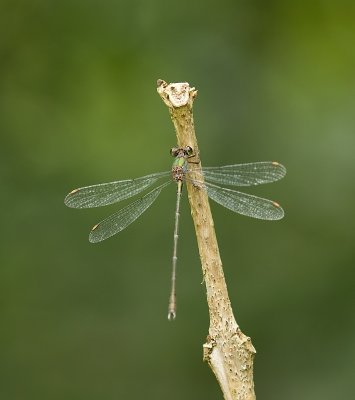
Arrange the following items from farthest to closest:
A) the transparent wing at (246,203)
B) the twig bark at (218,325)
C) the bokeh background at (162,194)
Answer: the bokeh background at (162,194) → the transparent wing at (246,203) → the twig bark at (218,325)

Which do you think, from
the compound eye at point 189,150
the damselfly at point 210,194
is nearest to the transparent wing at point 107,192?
the damselfly at point 210,194

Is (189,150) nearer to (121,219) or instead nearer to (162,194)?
(121,219)

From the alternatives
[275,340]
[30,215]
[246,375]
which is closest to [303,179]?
[275,340]

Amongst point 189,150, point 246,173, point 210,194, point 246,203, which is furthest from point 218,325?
point 246,173

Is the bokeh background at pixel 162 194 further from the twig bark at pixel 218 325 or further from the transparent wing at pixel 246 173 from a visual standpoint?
the twig bark at pixel 218 325

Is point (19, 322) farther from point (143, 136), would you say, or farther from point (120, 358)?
point (143, 136)

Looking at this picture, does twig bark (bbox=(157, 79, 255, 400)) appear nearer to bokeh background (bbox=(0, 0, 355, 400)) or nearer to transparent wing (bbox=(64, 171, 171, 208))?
transparent wing (bbox=(64, 171, 171, 208))
